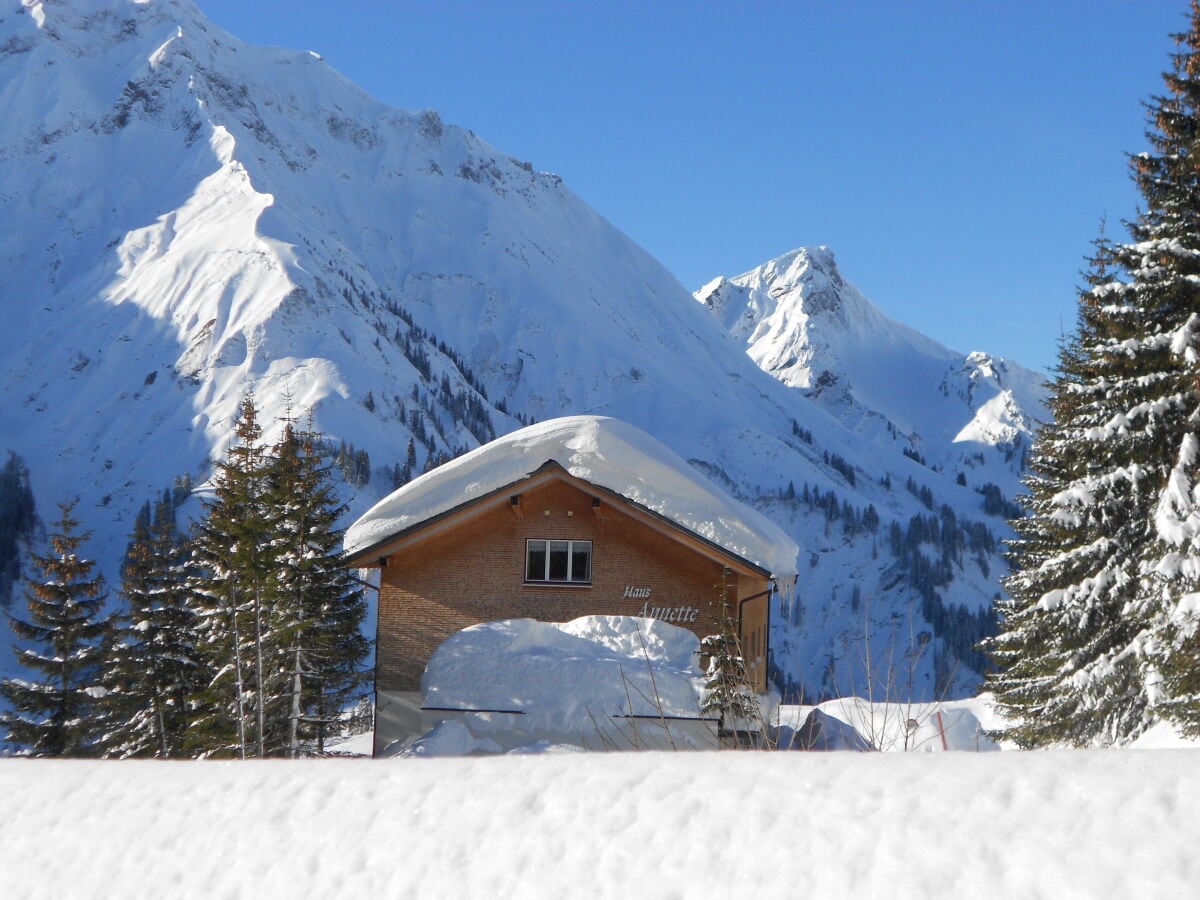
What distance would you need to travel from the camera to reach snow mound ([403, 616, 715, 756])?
17.8m

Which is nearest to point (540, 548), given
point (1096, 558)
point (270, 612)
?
point (270, 612)

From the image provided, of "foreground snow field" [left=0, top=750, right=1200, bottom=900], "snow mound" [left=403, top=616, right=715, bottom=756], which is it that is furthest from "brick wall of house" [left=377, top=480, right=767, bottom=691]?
"foreground snow field" [left=0, top=750, right=1200, bottom=900]

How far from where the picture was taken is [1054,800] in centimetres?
373

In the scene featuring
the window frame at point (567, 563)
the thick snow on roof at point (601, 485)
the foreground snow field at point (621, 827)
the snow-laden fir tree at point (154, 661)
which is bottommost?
the foreground snow field at point (621, 827)

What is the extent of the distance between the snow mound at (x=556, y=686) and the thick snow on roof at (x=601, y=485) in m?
2.28

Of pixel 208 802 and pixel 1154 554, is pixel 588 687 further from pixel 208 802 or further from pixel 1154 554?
pixel 208 802

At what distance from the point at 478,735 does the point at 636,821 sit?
15.2m

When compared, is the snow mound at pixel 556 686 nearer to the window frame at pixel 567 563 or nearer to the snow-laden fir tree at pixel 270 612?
the window frame at pixel 567 563

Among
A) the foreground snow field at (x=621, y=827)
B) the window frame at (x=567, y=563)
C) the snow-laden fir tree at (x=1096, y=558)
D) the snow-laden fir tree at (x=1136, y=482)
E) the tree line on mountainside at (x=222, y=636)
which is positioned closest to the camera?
the foreground snow field at (x=621, y=827)

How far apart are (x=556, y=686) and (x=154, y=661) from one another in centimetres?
1198

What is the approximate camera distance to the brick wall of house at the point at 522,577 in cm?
2175

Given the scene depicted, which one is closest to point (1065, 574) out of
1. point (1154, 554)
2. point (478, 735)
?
point (1154, 554)

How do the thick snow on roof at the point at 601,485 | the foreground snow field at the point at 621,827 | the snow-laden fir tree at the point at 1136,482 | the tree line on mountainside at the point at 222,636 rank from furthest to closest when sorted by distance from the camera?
1. the tree line on mountainside at the point at 222,636
2. the thick snow on roof at the point at 601,485
3. the snow-laden fir tree at the point at 1136,482
4. the foreground snow field at the point at 621,827

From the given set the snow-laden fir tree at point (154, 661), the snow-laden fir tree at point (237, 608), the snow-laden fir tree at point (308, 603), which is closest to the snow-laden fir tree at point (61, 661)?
the snow-laden fir tree at point (154, 661)
